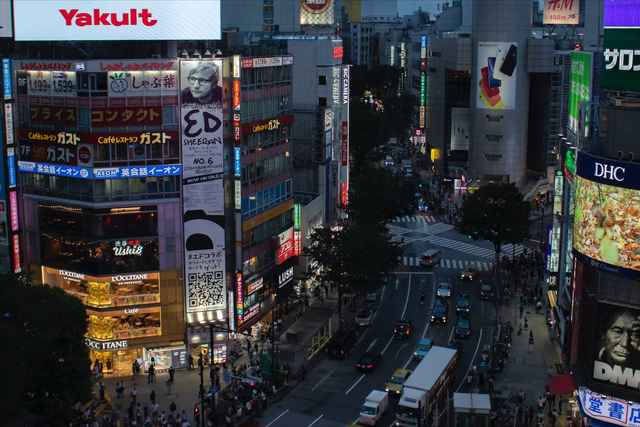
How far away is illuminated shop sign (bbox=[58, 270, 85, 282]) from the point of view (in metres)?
60.5

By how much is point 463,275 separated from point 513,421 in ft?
108

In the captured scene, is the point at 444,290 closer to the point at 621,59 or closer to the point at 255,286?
the point at 255,286

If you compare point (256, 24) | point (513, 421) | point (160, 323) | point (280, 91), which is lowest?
point (513, 421)

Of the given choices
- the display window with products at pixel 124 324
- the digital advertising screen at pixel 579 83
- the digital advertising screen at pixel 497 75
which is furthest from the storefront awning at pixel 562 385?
the digital advertising screen at pixel 497 75

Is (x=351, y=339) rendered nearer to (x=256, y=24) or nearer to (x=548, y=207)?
(x=548, y=207)

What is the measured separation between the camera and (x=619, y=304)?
49.0 metres

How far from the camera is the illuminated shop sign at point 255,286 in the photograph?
216ft

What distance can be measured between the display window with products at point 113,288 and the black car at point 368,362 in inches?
636

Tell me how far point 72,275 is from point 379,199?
140 feet

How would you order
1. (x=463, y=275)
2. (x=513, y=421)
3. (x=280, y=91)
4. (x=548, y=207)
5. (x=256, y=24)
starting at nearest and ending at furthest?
(x=513, y=421) → (x=280, y=91) → (x=463, y=275) → (x=548, y=207) → (x=256, y=24)

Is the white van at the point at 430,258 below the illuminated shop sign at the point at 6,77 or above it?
below

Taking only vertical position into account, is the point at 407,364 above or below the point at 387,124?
below

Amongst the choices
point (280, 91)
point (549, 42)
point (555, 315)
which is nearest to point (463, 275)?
point (555, 315)

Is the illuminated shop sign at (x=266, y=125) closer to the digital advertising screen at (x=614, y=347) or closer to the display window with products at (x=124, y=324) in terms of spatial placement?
the display window with products at (x=124, y=324)
